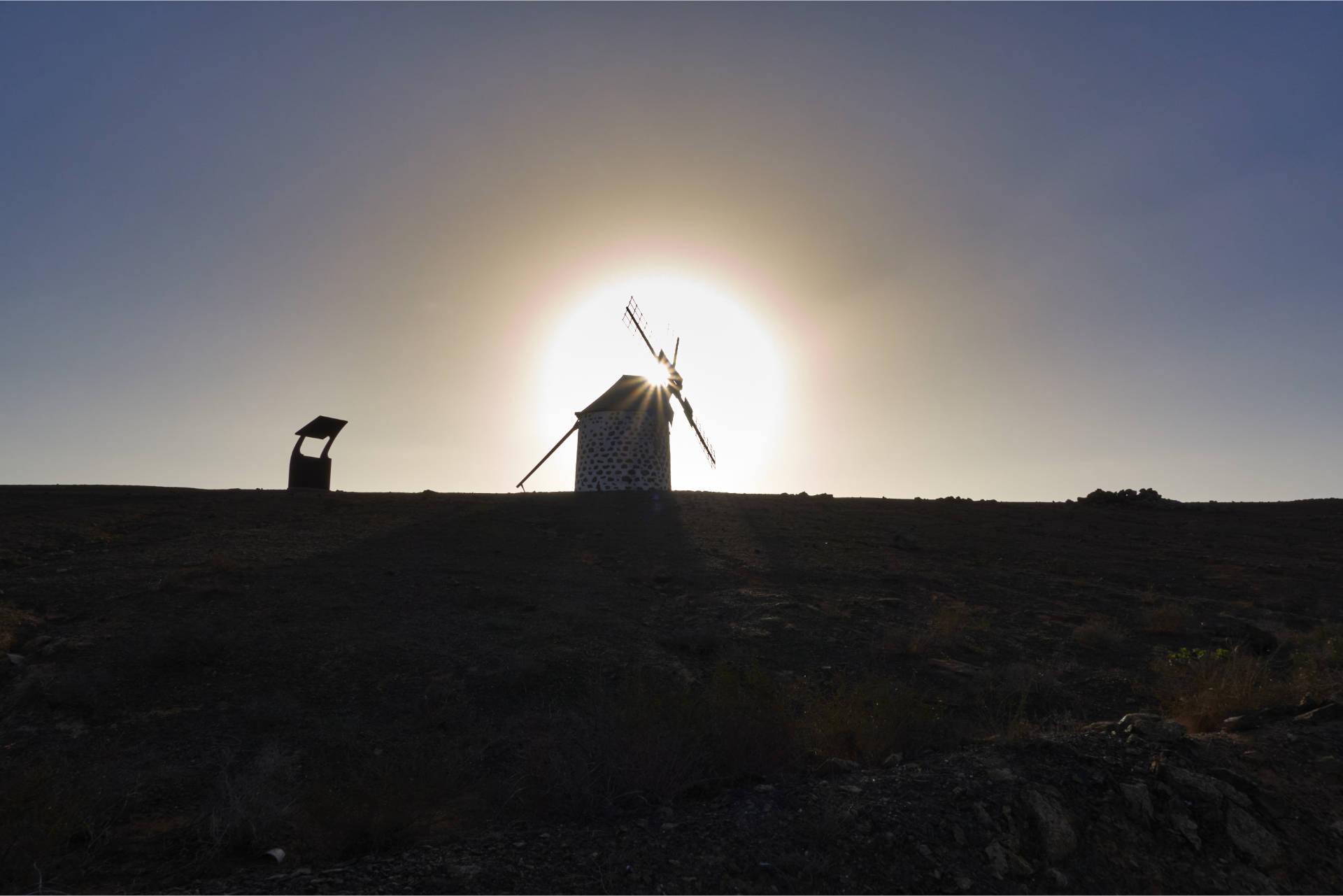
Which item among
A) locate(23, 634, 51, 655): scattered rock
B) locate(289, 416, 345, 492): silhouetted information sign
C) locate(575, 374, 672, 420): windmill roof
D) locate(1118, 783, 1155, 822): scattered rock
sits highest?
locate(575, 374, 672, 420): windmill roof

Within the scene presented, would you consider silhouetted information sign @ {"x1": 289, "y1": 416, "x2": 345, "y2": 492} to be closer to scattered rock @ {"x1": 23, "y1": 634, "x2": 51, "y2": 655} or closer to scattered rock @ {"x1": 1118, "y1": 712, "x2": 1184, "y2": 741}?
scattered rock @ {"x1": 23, "y1": 634, "x2": 51, "y2": 655}

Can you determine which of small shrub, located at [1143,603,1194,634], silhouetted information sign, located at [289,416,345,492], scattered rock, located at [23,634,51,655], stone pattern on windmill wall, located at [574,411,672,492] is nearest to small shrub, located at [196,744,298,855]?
scattered rock, located at [23,634,51,655]

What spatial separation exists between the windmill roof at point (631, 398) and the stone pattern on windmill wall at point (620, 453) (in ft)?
0.77

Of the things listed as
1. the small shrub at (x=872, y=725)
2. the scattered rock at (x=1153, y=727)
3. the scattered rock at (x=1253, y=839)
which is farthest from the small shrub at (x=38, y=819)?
the scattered rock at (x=1153, y=727)

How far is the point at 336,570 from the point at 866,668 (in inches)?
330

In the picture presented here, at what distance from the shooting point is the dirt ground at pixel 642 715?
509 centimetres

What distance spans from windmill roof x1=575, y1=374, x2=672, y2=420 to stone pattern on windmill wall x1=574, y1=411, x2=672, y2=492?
23cm

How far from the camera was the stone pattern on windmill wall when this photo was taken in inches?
1163

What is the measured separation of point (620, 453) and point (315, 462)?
1065 cm

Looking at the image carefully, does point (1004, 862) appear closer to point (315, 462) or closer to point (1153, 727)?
point (1153, 727)

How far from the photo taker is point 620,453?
29734mm

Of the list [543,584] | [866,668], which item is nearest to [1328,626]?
[866,668]

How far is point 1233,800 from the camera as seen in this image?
5516 mm

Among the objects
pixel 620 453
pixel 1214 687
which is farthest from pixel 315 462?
pixel 1214 687
